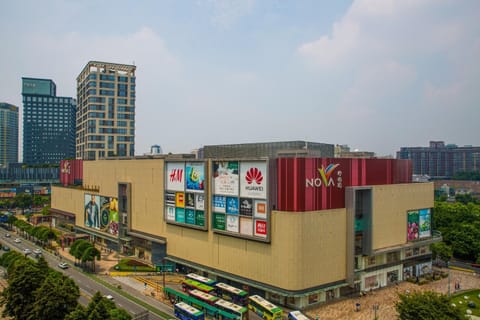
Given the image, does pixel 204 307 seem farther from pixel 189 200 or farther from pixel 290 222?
pixel 189 200

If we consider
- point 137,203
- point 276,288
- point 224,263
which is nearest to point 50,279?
point 224,263

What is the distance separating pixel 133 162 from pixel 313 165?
45.7 m

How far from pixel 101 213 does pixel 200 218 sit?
136 ft

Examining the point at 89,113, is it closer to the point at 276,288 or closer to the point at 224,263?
the point at 224,263

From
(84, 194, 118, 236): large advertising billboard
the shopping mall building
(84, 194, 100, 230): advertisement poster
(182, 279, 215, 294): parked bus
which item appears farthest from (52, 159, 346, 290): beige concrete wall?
(84, 194, 100, 230): advertisement poster

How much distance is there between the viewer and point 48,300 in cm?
4159

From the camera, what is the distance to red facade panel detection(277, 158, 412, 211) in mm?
50344

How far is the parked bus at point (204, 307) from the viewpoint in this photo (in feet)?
152

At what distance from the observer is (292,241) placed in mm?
49062

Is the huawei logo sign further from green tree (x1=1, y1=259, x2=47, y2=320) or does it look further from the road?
green tree (x1=1, y1=259, x2=47, y2=320)

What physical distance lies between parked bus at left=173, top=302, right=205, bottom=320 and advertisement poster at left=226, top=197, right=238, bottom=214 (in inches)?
615

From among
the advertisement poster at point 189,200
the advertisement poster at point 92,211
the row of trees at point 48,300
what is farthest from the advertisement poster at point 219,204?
the advertisement poster at point 92,211

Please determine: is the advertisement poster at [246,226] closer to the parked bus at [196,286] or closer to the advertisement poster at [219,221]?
the advertisement poster at [219,221]

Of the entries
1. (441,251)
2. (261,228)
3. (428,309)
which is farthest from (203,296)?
(441,251)
